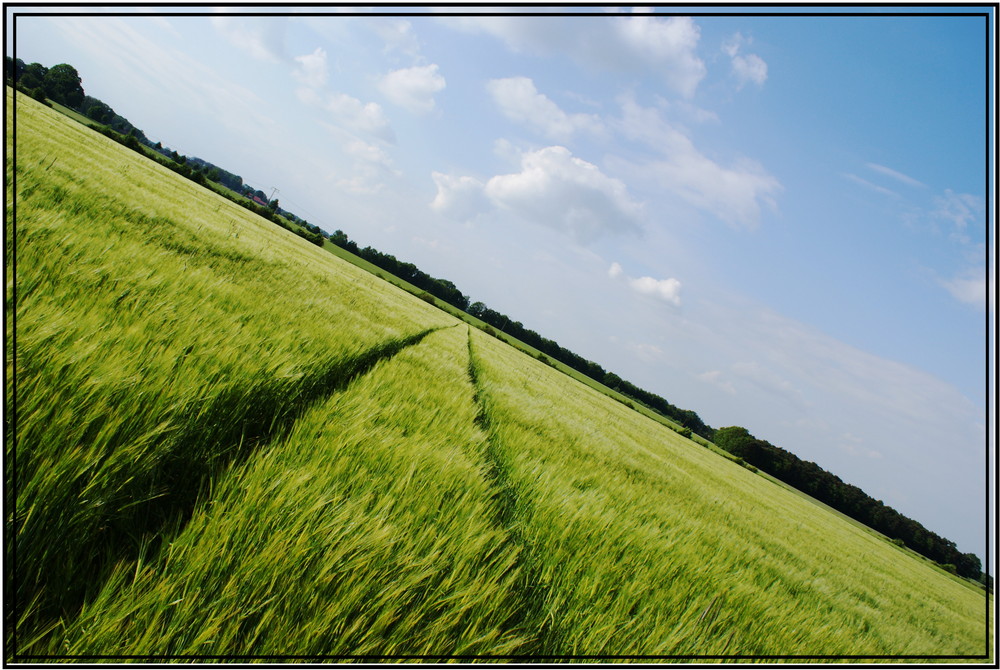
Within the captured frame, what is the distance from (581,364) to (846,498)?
175 feet

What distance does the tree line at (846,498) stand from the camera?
59.5m

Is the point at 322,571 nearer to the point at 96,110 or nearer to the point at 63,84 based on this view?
the point at 63,84

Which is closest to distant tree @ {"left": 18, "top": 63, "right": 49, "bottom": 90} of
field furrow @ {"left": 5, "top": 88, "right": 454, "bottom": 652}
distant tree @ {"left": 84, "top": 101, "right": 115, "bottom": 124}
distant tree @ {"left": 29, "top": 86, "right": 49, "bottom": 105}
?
distant tree @ {"left": 84, "top": 101, "right": 115, "bottom": 124}

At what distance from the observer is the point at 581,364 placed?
89.4 metres

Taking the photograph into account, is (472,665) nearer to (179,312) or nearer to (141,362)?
(141,362)

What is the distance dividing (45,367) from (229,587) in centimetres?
91

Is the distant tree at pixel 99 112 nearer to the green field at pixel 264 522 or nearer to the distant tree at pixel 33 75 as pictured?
the distant tree at pixel 33 75

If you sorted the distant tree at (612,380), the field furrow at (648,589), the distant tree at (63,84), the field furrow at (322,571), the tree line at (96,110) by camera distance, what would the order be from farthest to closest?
1. the distant tree at (612,380)
2. the distant tree at (63,84)
3. the tree line at (96,110)
4. the field furrow at (648,589)
5. the field furrow at (322,571)

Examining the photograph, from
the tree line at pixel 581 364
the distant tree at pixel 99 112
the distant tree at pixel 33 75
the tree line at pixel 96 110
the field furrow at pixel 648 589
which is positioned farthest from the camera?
the distant tree at pixel 99 112

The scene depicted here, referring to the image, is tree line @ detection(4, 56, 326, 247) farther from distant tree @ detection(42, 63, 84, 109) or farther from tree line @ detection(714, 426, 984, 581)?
tree line @ detection(714, 426, 984, 581)

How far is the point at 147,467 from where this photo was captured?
1177mm

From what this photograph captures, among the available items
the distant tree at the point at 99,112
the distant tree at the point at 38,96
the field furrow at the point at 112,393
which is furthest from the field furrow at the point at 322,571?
the distant tree at the point at 99,112

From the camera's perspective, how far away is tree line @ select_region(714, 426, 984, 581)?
5954cm

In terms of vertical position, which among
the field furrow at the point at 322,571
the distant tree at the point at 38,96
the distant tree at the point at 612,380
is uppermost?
the distant tree at the point at 612,380
